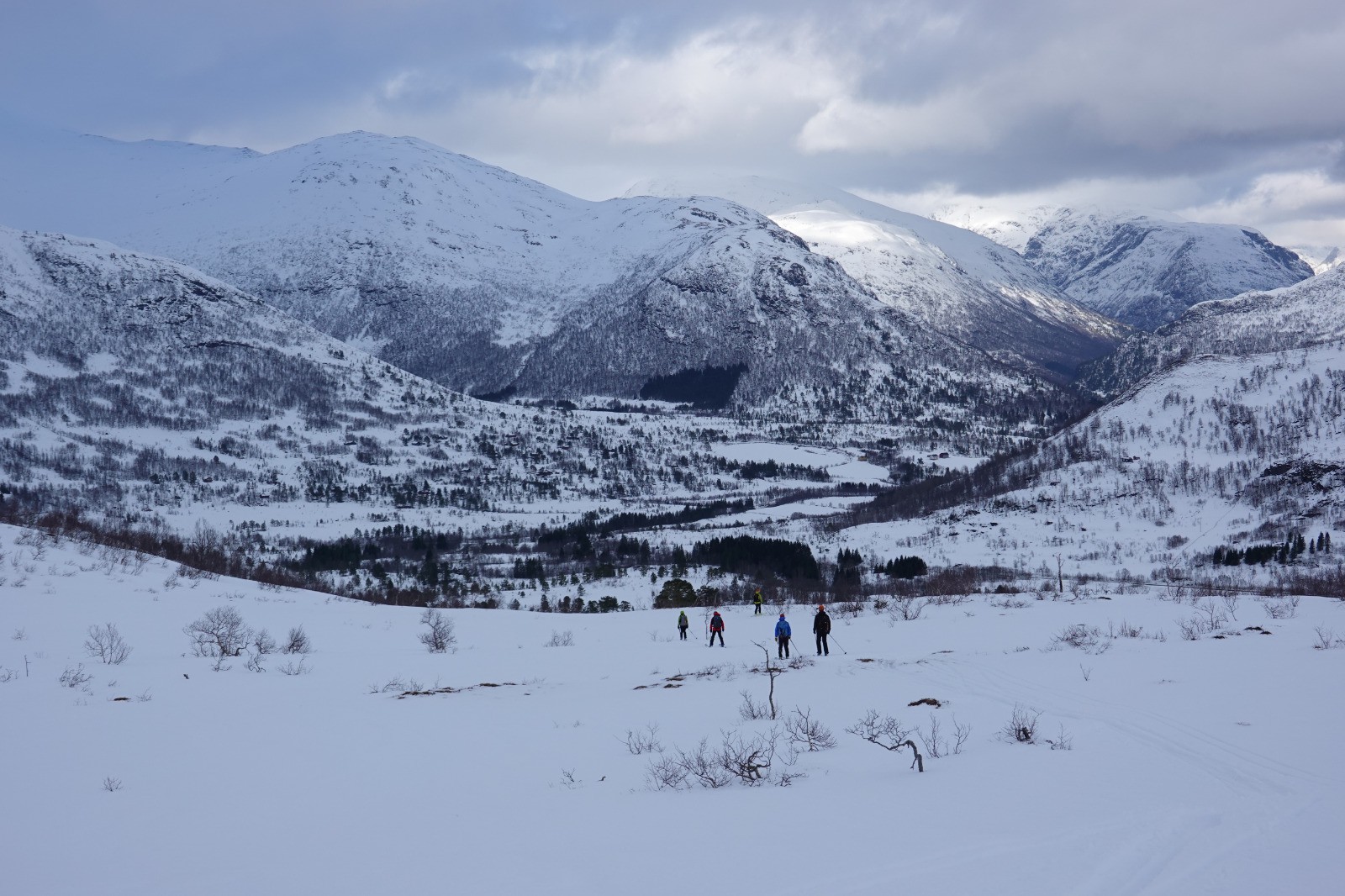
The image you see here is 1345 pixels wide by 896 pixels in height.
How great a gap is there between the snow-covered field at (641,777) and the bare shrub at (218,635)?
0.53m

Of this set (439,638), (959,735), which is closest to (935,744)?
(959,735)

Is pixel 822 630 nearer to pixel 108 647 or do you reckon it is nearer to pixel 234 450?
pixel 108 647

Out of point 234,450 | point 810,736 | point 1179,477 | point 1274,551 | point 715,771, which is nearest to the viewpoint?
point 715,771

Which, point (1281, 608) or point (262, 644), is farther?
point (1281, 608)

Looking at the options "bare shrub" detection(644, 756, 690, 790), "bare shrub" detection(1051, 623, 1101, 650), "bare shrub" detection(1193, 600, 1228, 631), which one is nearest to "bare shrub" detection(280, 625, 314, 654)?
"bare shrub" detection(644, 756, 690, 790)

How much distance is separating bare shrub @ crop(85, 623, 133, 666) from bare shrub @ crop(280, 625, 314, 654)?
4.26 m

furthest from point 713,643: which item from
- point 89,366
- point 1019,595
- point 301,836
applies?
point 89,366

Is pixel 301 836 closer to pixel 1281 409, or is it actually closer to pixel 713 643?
pixel 713 643

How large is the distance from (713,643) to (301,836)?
25760mm

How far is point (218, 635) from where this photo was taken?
24609 mm

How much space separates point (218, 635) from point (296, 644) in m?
2.49

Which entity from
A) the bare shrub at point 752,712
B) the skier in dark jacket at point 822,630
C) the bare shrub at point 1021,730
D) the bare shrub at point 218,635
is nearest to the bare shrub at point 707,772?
the bare shrub at point 752,712

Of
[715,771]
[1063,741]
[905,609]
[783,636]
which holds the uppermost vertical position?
[1063,741]

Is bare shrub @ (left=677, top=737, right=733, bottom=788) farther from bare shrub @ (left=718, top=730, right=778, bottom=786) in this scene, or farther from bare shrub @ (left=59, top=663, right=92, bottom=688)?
bare shrub @ (left=59, top=663, right=92, bottom=688)
